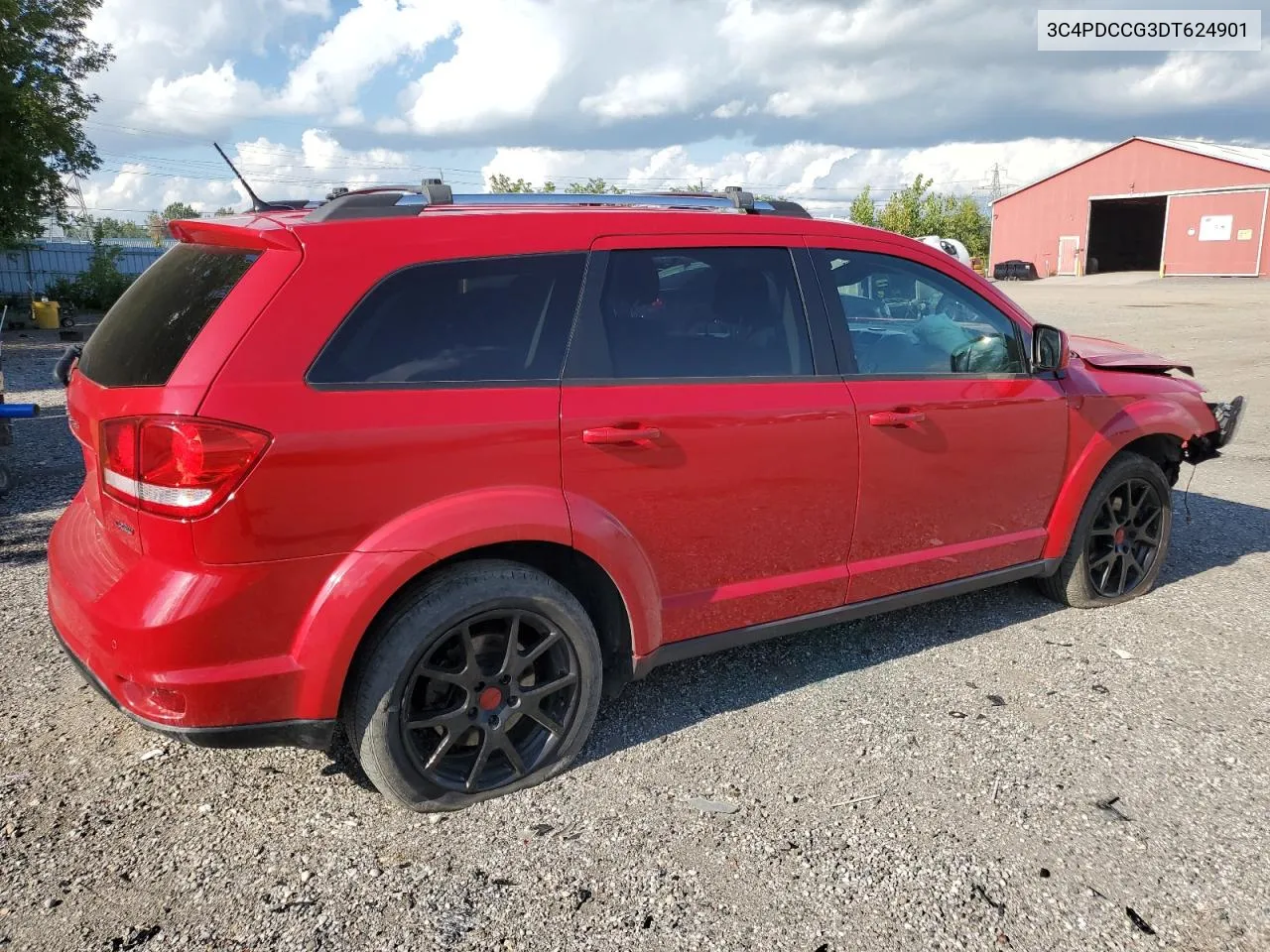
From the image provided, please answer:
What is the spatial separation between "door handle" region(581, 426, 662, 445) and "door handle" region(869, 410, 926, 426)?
958mm

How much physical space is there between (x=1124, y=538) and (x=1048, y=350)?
123 centimetres

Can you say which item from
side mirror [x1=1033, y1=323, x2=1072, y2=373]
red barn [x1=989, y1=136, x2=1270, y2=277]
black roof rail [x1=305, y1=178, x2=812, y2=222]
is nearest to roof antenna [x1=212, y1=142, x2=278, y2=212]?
black roof rail [x1=305, y1=178, x2=812, y2=222]

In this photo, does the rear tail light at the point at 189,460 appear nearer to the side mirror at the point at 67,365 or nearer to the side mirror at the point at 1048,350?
the side mirror at the point at 67,365

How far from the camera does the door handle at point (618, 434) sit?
303cm

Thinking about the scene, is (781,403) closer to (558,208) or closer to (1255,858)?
(558,208)

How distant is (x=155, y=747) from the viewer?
3389 mm

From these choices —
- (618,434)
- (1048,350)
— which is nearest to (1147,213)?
(1048,350)

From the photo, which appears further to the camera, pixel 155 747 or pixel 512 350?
pixel 155 747

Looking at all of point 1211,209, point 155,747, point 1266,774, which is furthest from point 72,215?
point 1211,209

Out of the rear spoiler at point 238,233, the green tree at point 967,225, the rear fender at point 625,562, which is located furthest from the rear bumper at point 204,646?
the green tree at point 967,225

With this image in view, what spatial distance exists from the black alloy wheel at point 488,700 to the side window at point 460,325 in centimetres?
78

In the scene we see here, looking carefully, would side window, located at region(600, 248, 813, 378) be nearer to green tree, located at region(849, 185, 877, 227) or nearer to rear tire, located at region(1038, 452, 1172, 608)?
rear tire, located at region(1038, 452, 1172, 608)

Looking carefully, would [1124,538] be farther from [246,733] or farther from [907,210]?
[907,210]

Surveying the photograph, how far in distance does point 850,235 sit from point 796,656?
1.80 metres
